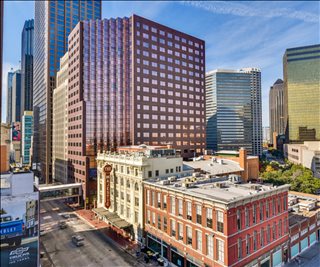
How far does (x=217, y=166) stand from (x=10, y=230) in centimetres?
6428

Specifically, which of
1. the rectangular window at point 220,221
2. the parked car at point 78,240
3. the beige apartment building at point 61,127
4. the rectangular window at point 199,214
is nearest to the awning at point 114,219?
the parked car at point 78,240

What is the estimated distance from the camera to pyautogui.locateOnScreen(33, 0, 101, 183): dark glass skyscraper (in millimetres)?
130375

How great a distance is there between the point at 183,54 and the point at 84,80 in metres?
Answer: 54.4

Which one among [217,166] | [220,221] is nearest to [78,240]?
[220,221]

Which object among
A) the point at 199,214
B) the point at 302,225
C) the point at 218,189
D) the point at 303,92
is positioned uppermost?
the point at 303,92

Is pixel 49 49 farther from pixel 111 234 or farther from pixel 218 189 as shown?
pixel 218 189

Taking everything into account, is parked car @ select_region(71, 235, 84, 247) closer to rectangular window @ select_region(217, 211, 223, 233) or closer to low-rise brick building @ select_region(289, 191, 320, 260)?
rectangular window @ select_region(217, 211, 223, 233)

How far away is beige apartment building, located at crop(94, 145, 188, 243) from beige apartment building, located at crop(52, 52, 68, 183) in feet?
153

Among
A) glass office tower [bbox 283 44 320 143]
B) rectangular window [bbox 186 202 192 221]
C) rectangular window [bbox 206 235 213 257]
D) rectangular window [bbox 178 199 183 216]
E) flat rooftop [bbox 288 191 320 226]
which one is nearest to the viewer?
rectangular window [bbox 206 235 213 257]

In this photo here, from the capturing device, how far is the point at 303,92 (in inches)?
7229

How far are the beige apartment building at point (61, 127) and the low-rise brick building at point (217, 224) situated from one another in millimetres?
69898

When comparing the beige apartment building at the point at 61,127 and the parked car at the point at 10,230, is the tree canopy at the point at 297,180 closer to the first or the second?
the parked car at the point at 10,230

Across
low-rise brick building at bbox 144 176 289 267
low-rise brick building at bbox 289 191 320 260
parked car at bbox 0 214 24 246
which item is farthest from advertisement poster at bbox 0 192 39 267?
low-rise brick building at bbox 289 191 320 260

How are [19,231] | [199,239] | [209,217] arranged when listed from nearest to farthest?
[19,231] < [209,217] < [199,239]
